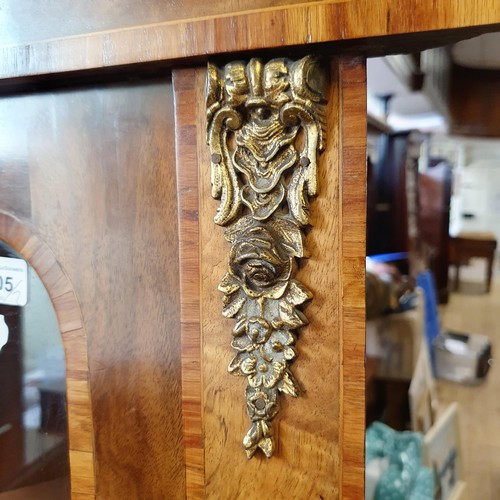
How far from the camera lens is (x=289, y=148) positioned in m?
0.42

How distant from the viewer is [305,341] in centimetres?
44

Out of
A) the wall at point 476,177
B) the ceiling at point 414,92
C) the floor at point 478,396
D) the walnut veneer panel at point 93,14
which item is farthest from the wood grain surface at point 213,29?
the floor at point 478,396

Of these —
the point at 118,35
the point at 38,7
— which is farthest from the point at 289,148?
the point at 38,7

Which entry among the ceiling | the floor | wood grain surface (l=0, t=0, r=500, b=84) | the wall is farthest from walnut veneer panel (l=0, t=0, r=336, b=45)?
the floor

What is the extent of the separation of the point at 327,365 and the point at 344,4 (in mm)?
303

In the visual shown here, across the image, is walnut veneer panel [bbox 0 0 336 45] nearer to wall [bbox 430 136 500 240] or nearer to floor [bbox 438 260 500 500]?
wall [bbox 430 136 500 240]

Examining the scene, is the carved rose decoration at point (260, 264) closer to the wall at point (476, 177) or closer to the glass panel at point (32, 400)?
the glass panel at point (32, 400)

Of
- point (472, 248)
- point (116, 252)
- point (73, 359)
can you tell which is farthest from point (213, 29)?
point (472, 248)

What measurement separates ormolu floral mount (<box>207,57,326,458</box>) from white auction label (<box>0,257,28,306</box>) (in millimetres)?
286

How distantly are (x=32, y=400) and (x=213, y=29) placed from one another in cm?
49

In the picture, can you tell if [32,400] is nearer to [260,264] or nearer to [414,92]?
[260,264]

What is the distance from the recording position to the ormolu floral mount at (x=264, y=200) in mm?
412

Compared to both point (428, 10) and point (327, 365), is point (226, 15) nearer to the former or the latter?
point (428, 10)

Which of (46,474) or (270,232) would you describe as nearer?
(270,232)
